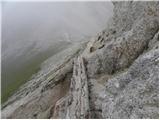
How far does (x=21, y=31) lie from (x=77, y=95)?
168680 millimetres

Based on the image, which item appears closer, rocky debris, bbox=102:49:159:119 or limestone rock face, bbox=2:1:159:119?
rocky debris, bbox=102:49:159:119

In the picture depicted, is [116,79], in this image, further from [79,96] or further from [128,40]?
[128,40]

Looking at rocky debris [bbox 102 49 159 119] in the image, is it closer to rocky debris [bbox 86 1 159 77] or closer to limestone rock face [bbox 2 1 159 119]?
limestone rock face [bbox 2 1 159 119]

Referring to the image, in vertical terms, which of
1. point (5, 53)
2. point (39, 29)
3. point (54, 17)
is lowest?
point (5, 53)

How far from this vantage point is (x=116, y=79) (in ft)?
93.9

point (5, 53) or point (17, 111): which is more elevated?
point (5, 53)

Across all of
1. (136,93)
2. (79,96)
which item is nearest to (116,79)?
(136,93)

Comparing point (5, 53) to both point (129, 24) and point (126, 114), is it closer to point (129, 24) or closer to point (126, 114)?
point (129, 24)

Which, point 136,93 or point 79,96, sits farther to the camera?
point 79,96

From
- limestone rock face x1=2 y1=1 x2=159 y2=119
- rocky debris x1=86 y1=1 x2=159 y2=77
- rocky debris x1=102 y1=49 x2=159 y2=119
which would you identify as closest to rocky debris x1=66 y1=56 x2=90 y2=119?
limestone rock face x1=2 y1=1 x2=159 y2=119

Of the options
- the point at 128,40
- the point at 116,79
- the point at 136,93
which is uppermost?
the point at 128,40

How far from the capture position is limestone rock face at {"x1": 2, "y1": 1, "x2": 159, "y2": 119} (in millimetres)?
24325

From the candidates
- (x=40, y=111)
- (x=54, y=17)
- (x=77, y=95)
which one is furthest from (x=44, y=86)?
(x=54, y=17)

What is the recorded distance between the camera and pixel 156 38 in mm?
29188
